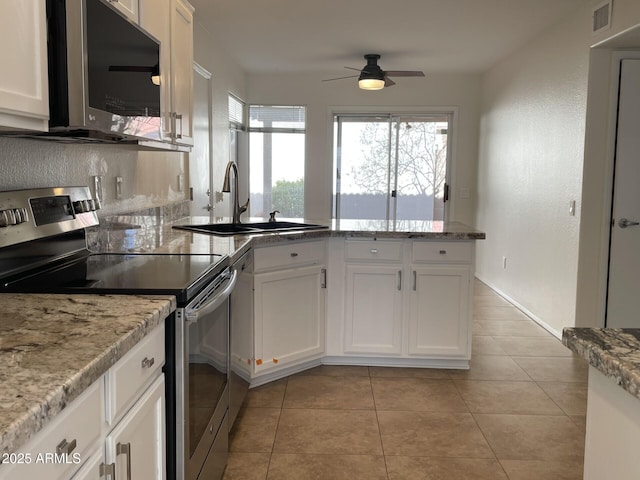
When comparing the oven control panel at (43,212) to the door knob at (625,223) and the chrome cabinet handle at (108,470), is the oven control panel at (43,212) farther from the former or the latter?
the door knob at (625,223)

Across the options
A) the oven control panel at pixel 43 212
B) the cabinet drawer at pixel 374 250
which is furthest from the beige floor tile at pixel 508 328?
the oven control panel at pixel 43 212

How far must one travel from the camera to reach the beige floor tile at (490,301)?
209 inches

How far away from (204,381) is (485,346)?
270cm

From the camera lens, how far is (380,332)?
3.45m

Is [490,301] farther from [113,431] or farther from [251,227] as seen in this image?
→ [113,431]

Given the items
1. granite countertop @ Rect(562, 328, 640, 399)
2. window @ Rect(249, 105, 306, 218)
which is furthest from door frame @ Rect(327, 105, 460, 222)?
granite countertop @ Rect(562, 328, 640, 399)

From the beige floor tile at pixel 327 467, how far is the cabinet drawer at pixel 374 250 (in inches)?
50.2

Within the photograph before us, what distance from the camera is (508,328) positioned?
14.7 ft

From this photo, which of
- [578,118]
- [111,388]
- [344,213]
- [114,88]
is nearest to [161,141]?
[114,88]

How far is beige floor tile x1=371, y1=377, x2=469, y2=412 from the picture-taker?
9.62ft

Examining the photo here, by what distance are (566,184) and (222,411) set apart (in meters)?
3.21

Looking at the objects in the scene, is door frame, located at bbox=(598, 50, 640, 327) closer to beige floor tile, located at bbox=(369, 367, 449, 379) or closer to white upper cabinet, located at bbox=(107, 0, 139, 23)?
beige floor tile, located at bbox=(369, 367, 449, 379)

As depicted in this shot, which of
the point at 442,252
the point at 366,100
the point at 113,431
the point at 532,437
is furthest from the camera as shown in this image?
the point at 366,100

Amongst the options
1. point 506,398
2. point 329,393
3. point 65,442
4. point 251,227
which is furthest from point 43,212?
point 506,398
